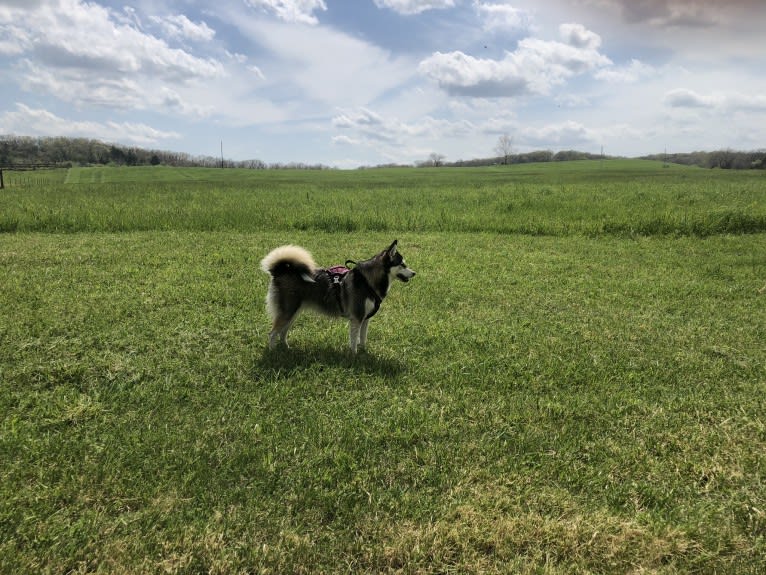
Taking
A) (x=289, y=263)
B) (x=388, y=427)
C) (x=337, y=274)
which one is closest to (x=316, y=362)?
(x=337, y=274)

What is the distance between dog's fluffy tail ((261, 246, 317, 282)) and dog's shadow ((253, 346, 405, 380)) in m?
1.02

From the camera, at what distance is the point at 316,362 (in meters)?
5.47

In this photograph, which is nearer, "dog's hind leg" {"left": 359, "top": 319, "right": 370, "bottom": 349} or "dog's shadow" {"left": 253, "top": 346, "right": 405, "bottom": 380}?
"dog's shadow" {"left": 253, "top": 346, "right": 405, "bottom": 380}

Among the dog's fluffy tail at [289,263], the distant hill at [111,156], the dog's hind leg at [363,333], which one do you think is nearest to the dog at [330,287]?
the dog's fluffy tail at [289,263]

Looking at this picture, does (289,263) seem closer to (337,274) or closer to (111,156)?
(337,274)

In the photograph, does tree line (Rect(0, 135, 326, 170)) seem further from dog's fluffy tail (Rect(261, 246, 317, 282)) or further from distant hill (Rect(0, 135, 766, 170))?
dog's fluffy tail (Rect(261, 246, 317, 282))

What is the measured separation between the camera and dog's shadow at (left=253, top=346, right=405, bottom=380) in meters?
5.24

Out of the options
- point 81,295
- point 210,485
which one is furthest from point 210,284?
point 210,485

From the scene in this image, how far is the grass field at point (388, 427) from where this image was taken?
2912mm

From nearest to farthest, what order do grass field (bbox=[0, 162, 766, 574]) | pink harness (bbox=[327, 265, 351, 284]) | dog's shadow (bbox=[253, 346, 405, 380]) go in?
grass field (bbox=[0, 162, 766, 574]) → dog's shadow (bbox=[253, 346, 405, 380]) → pink harness (bbox=[327, 265, 351, 284])

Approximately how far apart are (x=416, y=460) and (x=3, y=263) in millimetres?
10594

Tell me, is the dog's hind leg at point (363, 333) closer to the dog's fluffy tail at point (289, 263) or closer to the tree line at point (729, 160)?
the dog's fluffy tail at point (289, 263)

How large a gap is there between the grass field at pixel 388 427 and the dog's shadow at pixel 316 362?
4cm

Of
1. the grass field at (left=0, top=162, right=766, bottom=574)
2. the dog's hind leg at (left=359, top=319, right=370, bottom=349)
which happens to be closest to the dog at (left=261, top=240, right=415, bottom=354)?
the dog's hind leg at (left=359, top=319, right=370, bottom=349)
